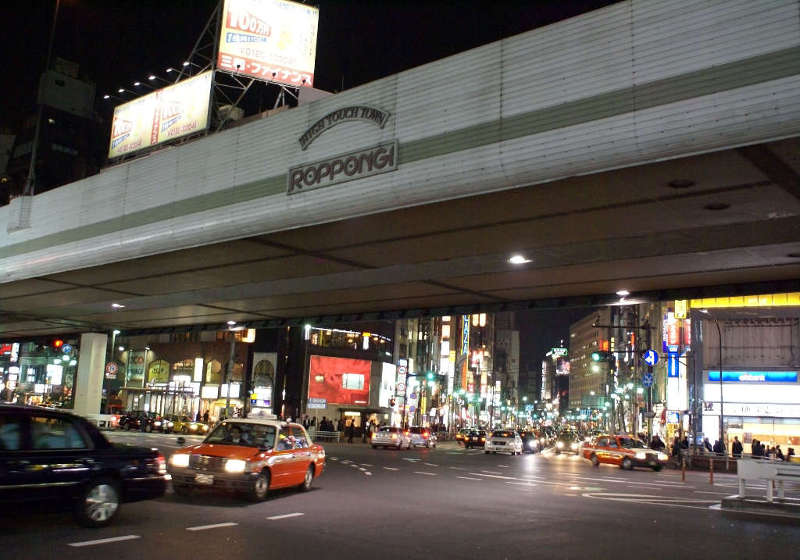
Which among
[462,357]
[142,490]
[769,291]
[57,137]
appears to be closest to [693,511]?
[769,291]

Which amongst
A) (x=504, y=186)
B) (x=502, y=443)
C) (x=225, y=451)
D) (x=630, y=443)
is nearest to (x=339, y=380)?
(x=502, y=443)

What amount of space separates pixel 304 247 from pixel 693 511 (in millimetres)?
10987

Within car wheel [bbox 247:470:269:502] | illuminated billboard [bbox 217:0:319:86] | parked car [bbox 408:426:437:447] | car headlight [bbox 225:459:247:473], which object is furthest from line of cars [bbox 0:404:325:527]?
parked car [bbox 408:426:437:447]

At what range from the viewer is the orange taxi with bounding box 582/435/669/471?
113 feet

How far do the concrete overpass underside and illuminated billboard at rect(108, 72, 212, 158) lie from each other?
18.3 ft

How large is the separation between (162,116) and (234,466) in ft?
53.1

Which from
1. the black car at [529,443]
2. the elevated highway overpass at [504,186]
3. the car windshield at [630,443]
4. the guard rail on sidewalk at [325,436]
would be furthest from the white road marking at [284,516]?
the guard rail on sidewalk at [325,436]

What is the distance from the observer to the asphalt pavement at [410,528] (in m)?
10.1

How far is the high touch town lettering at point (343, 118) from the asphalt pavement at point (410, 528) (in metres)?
7.31

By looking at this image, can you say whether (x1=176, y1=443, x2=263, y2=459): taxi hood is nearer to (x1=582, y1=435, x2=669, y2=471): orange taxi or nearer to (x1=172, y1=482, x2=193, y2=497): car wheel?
(x1=172, y1=482, x2=193, y2=497): car wheel

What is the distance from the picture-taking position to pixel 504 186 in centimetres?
1191

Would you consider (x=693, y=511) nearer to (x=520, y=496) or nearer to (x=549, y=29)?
(x=520, y=496)

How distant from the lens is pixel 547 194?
40.4 ft

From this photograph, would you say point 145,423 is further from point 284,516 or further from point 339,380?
point 284,516
